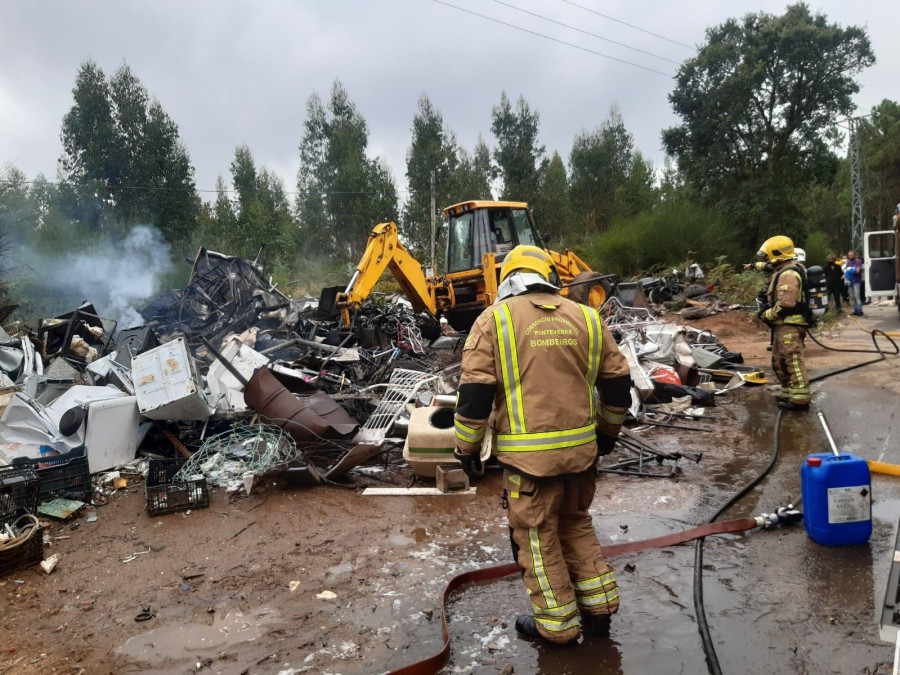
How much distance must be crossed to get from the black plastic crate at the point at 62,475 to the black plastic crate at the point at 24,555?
40.3 inches

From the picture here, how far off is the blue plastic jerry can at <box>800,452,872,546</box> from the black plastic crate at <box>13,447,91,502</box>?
5.63 metres

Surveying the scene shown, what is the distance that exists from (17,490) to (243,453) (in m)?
1.82

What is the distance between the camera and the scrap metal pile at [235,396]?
554cm

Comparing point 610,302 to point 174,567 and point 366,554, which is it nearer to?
point 366,554

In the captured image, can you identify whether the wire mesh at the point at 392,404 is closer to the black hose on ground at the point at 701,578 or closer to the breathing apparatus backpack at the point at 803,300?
the black hose on ground at the point at 701,578

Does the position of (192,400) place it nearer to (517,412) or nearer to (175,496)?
(175,496)

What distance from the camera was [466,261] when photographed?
1103 cm

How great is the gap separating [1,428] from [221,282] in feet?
22.3

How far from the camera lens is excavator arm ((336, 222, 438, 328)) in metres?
9.70

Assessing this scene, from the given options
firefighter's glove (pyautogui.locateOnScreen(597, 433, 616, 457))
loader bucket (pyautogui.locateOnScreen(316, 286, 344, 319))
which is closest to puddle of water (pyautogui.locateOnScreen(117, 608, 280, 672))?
firefighter's glove (pyautogui.locateOnScreen(597, 433, 616, 457))

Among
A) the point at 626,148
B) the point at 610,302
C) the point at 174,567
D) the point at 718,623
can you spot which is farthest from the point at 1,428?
the point at 626,148

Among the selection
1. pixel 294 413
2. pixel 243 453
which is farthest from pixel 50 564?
pixel 294 413

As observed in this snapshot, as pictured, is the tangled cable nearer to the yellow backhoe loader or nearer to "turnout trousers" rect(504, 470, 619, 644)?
"turnout trousers" rect(504, 470, 619, 644)

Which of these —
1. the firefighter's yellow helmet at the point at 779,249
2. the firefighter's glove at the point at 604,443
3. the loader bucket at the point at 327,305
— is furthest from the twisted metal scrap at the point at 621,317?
the firefighter's glove at the point at 604,443
